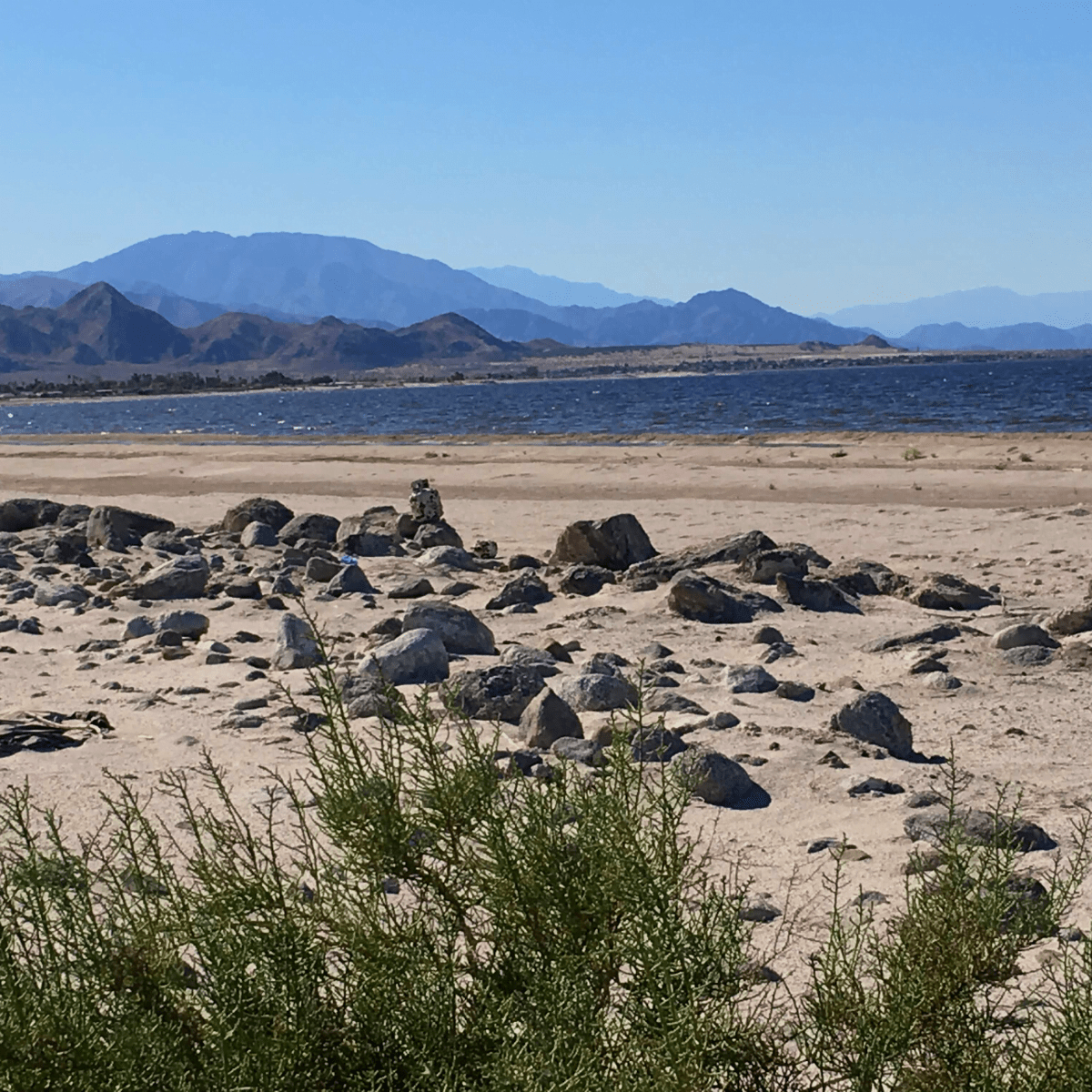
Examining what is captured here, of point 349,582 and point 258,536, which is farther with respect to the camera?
point 258,536

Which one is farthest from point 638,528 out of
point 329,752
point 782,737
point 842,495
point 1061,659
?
point 329,752

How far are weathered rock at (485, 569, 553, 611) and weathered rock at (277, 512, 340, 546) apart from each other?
16.4 ft

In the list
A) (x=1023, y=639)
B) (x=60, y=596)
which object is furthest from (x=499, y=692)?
(x=60, y=596)

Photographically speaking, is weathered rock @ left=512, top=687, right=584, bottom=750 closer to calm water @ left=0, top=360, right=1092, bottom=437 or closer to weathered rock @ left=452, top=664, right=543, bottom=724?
weathered rock @ left=452, top=664, right=543, bottom=724

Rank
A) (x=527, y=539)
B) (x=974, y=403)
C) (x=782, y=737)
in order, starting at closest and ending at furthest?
(x=782, y=737) < (x=527, y=539) < (x=974, y=403)

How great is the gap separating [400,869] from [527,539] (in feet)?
43.9

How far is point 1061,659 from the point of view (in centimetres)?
776

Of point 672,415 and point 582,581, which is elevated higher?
point 672,415

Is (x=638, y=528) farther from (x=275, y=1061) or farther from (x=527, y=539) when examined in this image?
(x=275, y=1061)

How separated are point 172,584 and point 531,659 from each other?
4.31 metres

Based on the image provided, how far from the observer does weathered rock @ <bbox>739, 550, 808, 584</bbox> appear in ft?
36.3

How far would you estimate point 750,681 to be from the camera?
23.8ft

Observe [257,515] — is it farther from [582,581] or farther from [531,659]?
[531,659]

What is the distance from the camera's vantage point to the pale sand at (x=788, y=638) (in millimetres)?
5266
